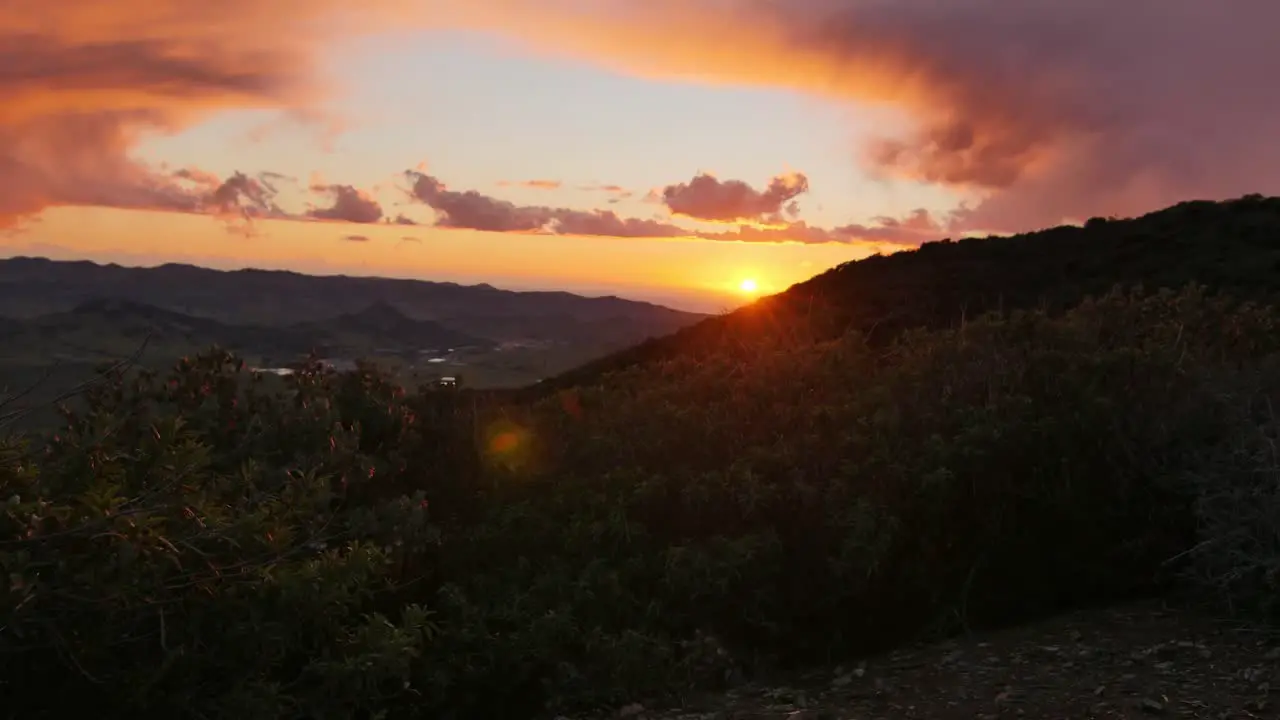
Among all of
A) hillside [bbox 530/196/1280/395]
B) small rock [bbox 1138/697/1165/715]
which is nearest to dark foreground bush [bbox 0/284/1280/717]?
small rock [bbox 1138/697/1165/715]

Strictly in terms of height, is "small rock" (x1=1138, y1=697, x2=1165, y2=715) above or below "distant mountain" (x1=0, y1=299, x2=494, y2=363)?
above

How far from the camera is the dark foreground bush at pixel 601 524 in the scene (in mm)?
4203

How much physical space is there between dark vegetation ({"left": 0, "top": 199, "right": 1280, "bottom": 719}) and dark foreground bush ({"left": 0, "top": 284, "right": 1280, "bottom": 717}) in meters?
0.02

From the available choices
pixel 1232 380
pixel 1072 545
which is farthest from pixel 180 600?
pixel 1232 380

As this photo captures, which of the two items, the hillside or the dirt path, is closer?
the dirt path

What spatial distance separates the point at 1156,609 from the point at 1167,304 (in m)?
4.16

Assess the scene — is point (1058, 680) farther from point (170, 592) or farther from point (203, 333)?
point (203, 333)

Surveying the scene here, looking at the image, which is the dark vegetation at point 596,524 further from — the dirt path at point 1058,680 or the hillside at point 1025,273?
the hillside at point 1025,273

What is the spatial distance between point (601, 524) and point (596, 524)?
34mm

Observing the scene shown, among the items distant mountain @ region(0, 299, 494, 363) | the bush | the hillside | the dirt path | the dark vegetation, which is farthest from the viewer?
distant mountain @ region(0, 299, 494, 363)

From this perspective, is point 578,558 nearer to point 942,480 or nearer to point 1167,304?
point 942,480

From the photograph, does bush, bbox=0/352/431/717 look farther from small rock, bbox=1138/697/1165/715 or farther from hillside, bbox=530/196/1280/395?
hillside, bbox=530/196/1280/395

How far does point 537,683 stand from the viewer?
17.8 ft

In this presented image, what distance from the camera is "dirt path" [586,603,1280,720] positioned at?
14.8 ft
